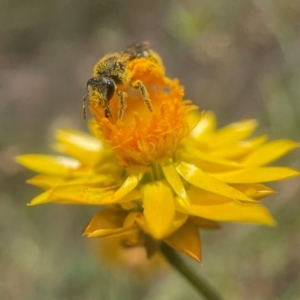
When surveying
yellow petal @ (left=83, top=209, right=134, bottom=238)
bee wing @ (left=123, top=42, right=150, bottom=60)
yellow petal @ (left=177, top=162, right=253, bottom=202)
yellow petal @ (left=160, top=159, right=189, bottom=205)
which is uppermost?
bee wing @ (left=123, top=42, right=150, bottom=60)

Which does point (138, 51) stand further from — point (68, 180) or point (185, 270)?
point (185, 270)

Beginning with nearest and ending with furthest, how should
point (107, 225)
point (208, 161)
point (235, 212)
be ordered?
point (235, 212) < point (107, 225) < point (208, 161)

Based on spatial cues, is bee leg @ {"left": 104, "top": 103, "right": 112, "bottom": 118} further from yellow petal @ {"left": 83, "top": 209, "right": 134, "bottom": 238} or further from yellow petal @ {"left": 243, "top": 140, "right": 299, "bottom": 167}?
yellow petal @ {"left": 243, "top": 140, "right": 299, "bottom": 167}

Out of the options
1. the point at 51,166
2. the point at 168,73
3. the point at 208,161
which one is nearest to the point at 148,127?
the point at 208,161

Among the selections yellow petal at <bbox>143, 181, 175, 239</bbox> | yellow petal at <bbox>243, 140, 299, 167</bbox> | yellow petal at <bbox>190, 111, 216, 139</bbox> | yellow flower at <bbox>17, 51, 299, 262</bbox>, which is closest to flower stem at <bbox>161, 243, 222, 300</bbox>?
yellow flower at <bbox>17, 51, 299, 262</bbox>

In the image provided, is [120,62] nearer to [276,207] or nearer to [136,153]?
[136,153]
